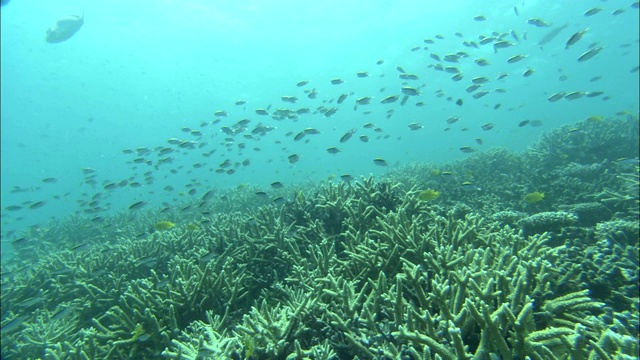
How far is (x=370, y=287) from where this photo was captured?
3594 mm

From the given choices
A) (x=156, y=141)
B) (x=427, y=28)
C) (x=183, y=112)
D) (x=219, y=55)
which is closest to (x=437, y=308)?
(x=427, y=28)

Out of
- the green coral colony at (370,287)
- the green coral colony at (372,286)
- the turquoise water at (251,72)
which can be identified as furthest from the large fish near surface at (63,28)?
the green coral colony at (370,287)

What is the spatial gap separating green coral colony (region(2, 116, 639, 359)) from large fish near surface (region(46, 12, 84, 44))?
53.3 feet

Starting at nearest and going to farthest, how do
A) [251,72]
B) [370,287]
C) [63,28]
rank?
[370,287] < [63,28] < [251,72]

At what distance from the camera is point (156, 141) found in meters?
108

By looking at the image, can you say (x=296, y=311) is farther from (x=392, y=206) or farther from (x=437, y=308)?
(x=392, y=206)

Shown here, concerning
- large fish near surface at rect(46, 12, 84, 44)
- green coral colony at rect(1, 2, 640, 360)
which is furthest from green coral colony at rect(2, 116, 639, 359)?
large fish near surface at rect(46, 12, 84, 44)

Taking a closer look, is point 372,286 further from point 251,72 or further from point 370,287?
point 251,72

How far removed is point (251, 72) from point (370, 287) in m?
64.5

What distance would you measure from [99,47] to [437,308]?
7800 centimetres

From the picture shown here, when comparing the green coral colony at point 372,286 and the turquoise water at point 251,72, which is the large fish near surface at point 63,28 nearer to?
the turquoise water at point 251,72

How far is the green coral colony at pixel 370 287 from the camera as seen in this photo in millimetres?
2385

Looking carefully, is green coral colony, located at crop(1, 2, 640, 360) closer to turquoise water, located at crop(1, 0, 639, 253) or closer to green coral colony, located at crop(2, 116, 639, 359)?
green coral colony, located at crop(2, 116, 639, 359)

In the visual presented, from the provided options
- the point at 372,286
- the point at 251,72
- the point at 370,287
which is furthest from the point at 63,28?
the point at 251,72
